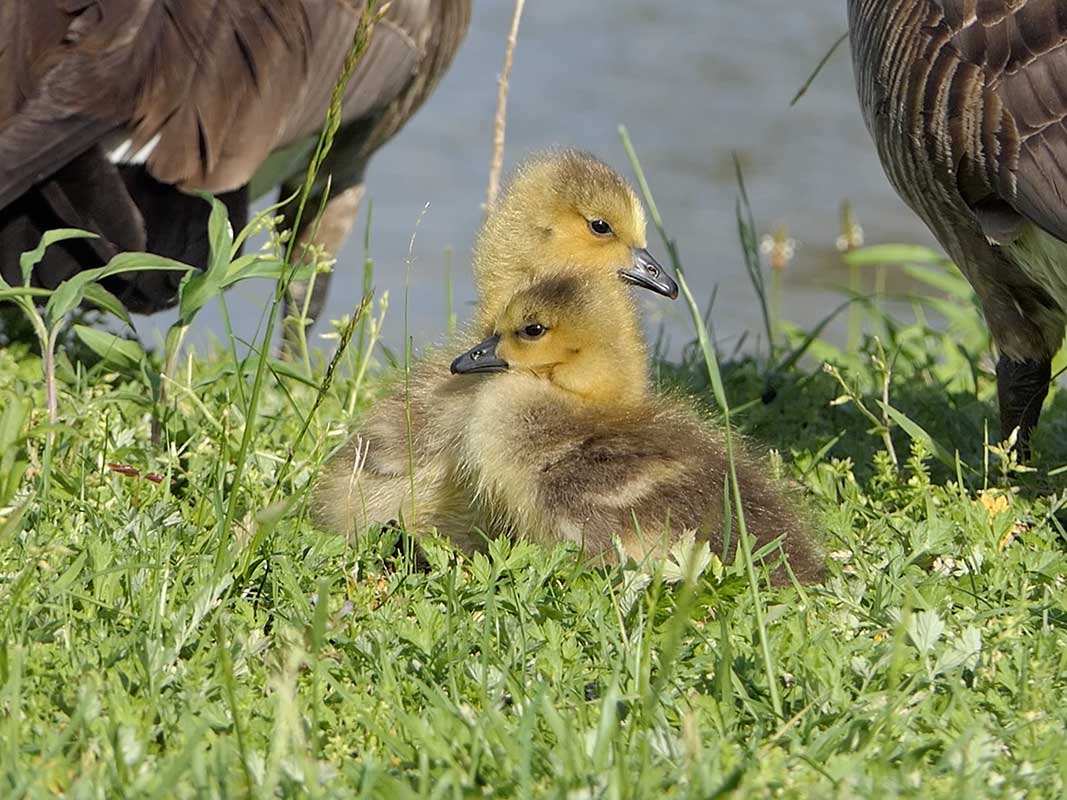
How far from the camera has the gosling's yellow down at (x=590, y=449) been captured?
12.0 feet

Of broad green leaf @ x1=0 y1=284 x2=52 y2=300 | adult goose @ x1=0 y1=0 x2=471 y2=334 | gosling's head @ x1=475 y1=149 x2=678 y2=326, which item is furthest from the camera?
adult goose @ x1=0 y1=0 x2=471 y2=334

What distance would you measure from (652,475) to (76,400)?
1.71 m

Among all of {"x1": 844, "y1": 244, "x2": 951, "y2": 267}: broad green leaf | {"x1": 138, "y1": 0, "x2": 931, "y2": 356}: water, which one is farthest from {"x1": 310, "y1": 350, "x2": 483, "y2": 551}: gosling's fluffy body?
{"x1": 138, "y1": 0, "x2": 931, "y2": 356}: water

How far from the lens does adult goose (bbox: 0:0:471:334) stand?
16.9 ft

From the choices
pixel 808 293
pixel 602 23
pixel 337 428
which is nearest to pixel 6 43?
pixel 337 428

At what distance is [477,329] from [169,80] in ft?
6.19

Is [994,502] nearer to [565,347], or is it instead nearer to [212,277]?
[565,347]

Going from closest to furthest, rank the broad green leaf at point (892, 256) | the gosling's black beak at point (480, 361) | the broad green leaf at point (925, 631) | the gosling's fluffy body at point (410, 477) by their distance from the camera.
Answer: the broad green leaf at point (925, 631) → the gosling's black beak at point (480, 361) → the gosling's fluffy body at point (410, 477) → the broad green leaf at point (892, 256)

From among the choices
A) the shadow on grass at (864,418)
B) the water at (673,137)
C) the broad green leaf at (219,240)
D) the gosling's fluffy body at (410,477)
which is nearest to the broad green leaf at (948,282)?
the shadow on grass at (864,418)

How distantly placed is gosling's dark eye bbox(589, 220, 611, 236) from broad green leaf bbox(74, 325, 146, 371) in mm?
1262

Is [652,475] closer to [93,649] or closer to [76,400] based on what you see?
[93,649]

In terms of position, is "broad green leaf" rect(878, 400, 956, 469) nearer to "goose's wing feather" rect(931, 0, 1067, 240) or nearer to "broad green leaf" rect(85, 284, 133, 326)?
"goose's wing feather" rect(931, 0, 1067, 240)

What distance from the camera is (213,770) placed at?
257 centimetres

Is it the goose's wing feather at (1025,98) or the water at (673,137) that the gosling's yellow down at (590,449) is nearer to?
the goose's wing feather at (1025,98)
